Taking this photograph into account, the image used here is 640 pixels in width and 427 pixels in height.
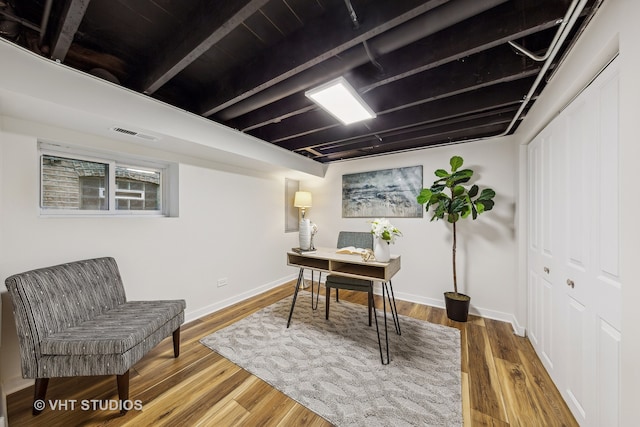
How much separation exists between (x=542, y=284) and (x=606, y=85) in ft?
5.19

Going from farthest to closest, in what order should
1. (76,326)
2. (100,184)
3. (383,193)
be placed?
(383,193), (100,184), (76,326)

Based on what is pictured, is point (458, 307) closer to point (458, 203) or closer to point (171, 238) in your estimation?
point (458, 203)

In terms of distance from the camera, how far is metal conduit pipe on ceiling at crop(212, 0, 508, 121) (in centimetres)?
111

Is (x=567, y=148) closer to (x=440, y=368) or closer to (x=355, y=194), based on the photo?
(x=440, y=368)

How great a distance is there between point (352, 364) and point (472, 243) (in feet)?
Answer: 7.31

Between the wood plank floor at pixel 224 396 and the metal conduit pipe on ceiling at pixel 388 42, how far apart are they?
7.71 ft

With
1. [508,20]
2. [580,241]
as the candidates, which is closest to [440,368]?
[580,241]

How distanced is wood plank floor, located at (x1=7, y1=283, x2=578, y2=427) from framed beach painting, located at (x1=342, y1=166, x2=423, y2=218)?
6.29 feet

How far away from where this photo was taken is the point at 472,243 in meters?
2.95

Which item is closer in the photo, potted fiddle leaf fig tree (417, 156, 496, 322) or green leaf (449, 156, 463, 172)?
potted fiddle leaf fig tree (417, 156, 496, 322)

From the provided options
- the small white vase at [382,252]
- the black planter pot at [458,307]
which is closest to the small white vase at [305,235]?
the small white vase at [382,252]

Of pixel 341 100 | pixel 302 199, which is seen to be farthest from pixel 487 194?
pixel 302 199

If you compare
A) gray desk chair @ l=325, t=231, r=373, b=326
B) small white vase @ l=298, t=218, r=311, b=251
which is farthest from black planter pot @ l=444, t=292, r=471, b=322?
small white vase @ l=298, t=218, r=311, b=251

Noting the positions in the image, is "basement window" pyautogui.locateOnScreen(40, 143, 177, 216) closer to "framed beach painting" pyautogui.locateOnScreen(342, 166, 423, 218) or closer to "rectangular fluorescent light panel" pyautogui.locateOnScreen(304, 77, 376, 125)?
"rectangular fluorescent light panel" pyautogui.locateOnScreen(304, 77, 376, 125)
